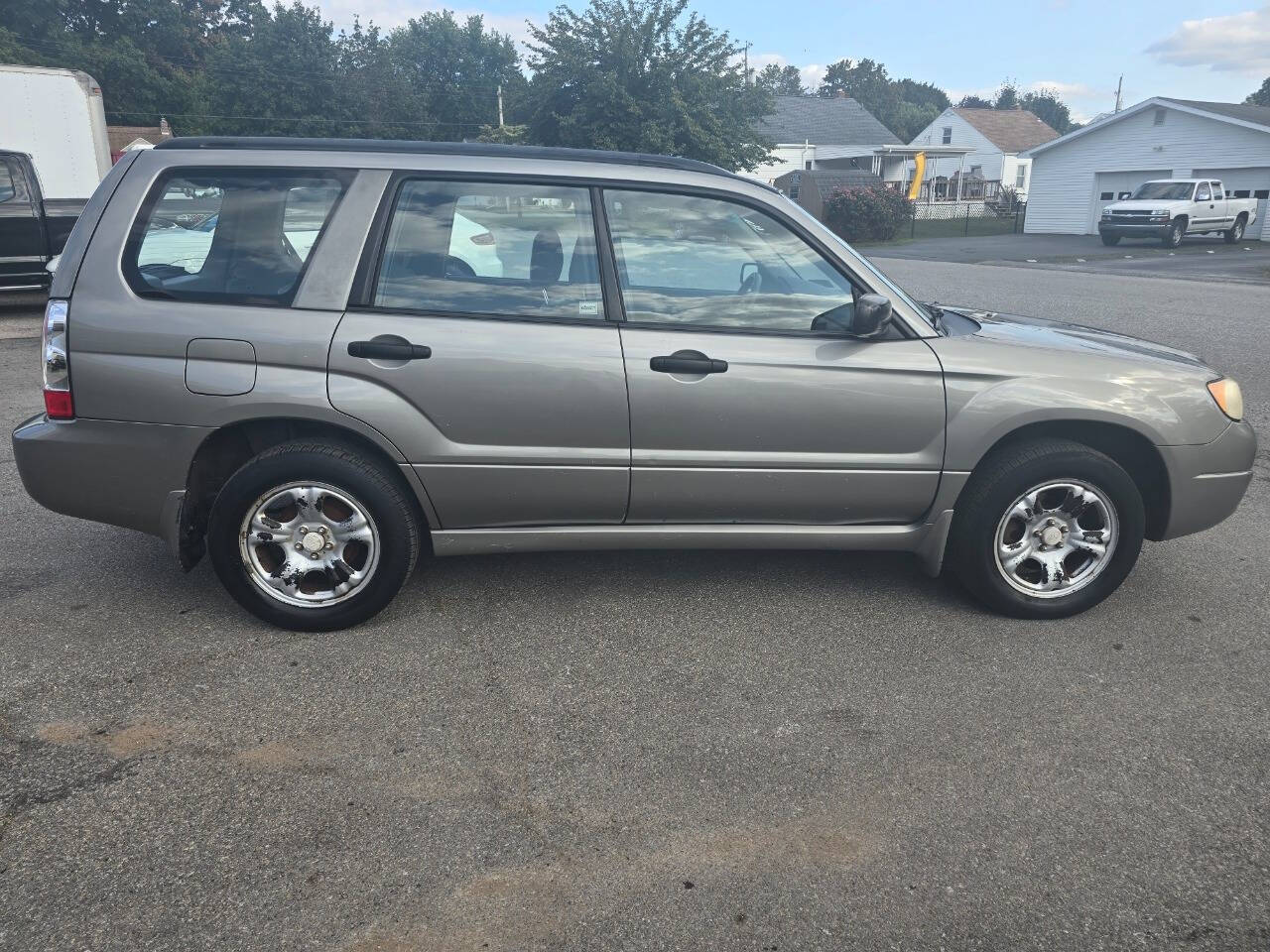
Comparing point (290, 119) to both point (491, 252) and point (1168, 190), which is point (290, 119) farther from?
point (491, 252)

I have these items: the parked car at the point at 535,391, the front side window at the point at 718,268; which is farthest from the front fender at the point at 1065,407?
the front side window at the point at 718,268

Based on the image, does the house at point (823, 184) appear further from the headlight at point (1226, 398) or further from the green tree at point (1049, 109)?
the green tree at point (1049, 109)

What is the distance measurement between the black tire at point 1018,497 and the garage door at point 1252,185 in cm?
3404

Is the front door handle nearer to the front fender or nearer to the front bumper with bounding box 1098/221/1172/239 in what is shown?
the front fender

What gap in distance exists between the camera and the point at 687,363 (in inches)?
143

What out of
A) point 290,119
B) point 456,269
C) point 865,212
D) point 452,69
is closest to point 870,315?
point 456,269

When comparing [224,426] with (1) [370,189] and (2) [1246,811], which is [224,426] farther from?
(2) [1246,811]

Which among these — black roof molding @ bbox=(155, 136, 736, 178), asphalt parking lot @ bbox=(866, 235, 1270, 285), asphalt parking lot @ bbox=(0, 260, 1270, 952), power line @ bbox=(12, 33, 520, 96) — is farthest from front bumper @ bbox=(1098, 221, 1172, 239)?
power line @ bbox=(12, 33, 520, 96)

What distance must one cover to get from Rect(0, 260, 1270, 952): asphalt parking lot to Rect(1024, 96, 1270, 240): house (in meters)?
34.0

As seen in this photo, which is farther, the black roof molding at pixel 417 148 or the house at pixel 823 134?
the house at pixel 823 134

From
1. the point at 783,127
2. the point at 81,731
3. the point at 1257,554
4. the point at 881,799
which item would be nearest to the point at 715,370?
the point at 881,799

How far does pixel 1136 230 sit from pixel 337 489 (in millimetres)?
30922

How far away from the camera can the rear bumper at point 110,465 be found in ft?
11.8

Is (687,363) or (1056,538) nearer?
(687,363)
